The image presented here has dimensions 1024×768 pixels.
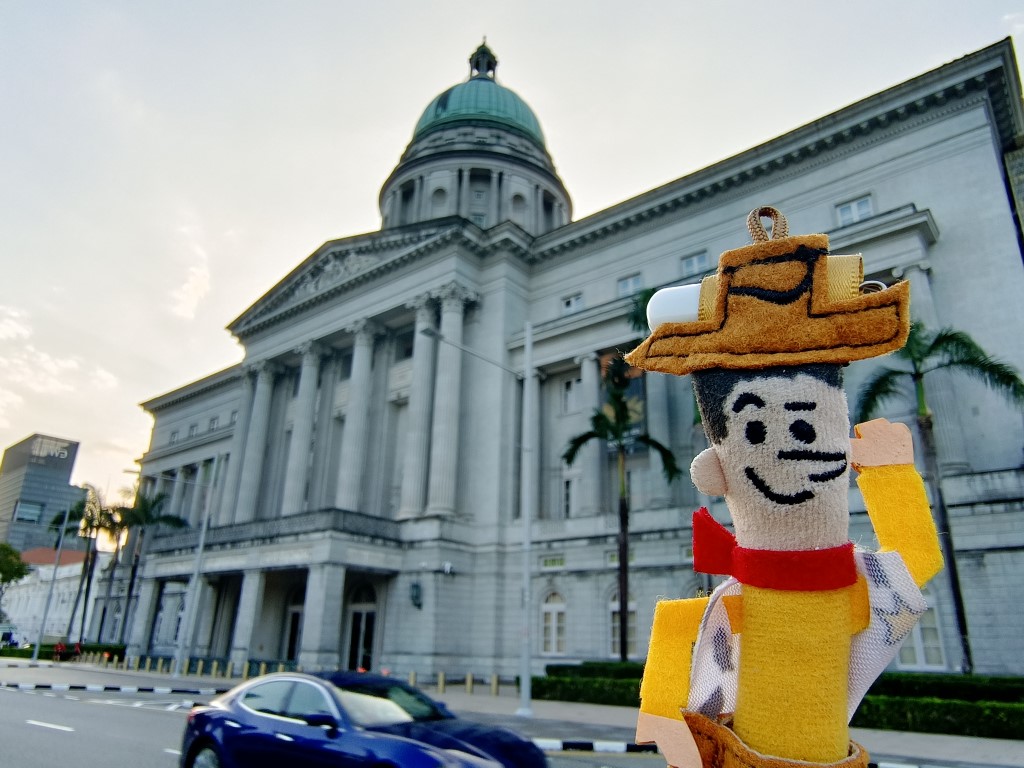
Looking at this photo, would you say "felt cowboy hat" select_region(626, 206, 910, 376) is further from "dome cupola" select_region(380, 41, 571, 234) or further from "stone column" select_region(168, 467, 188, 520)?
"stone column" select_region(168, 467, 188, 520)

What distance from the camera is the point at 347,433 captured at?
114 ft

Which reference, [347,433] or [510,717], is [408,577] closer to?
[347,433]

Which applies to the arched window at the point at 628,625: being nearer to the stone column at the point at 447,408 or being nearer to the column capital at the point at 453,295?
the stone column at the point at 447,408

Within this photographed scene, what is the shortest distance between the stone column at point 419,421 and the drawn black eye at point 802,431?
1092 inches

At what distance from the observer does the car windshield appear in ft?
23.2

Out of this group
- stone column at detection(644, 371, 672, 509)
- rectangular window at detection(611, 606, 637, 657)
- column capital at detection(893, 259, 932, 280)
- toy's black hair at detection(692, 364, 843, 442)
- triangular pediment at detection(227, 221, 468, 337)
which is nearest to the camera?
toy's black hair at detection(692, 364, 843, 442)

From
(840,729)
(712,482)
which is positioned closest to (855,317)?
(712,482)

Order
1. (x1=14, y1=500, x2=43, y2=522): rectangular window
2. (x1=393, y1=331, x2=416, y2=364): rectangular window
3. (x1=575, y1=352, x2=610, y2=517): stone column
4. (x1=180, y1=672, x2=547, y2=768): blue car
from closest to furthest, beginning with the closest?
1. (x1=180, y1=672, x2=547, y2=768): blue car
2. (x1=575, y1=352, x2=610, y2=517): stone column
3. (x1=393, y1=331, x2=416, y2=364): rectangular window
4. (x1=14, y1=500, x2=43, y2=522): rectangular window

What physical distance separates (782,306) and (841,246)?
2414cm

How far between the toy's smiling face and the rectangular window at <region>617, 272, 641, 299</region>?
29.3 metres

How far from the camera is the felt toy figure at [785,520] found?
3.38 metres

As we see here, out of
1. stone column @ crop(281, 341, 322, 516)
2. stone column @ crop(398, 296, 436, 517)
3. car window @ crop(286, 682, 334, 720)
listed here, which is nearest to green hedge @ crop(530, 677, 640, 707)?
stone column @ crop(398, 296, 436, 517)

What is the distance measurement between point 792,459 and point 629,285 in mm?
30177

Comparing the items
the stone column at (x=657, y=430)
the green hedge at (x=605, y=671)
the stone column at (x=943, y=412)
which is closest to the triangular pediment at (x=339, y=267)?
the stone column at (x=657, y=430)
